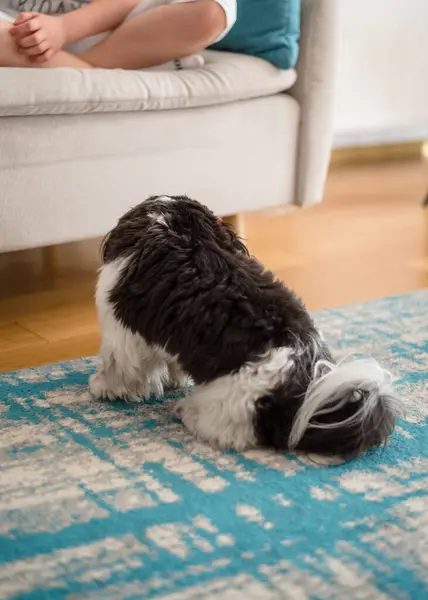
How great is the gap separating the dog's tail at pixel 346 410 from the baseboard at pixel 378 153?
2633 millimetres

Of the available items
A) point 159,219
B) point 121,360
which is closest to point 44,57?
point 159,219

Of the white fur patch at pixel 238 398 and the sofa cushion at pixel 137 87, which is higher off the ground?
the sofa cushion at pixel 137 87

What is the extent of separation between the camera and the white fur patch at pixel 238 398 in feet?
3.86

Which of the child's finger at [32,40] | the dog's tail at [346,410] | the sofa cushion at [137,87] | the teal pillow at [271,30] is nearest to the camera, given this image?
the dog's tail at [346,410]

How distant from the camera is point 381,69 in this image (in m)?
3.58

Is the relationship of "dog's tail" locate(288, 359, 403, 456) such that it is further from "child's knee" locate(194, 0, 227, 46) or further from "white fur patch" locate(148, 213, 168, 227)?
"child's knee" locate(194, 0, 227, 46)

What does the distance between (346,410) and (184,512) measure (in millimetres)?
251

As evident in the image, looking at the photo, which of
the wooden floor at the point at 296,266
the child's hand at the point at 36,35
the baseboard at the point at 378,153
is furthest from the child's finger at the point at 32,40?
the baseboard at the point at 378,153

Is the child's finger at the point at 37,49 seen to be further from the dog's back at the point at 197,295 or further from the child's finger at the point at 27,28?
the dog's back at the point at 197,295

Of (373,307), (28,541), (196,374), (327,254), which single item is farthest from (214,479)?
(327,254)

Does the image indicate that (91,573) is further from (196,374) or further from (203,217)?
(203,217)

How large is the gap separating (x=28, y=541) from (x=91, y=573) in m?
0.10

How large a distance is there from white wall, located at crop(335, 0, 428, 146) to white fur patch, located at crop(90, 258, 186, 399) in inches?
90.6

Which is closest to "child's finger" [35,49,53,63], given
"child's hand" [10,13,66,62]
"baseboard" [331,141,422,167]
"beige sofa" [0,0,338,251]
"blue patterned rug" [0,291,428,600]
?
"child's hand" [10,13,66,62]
